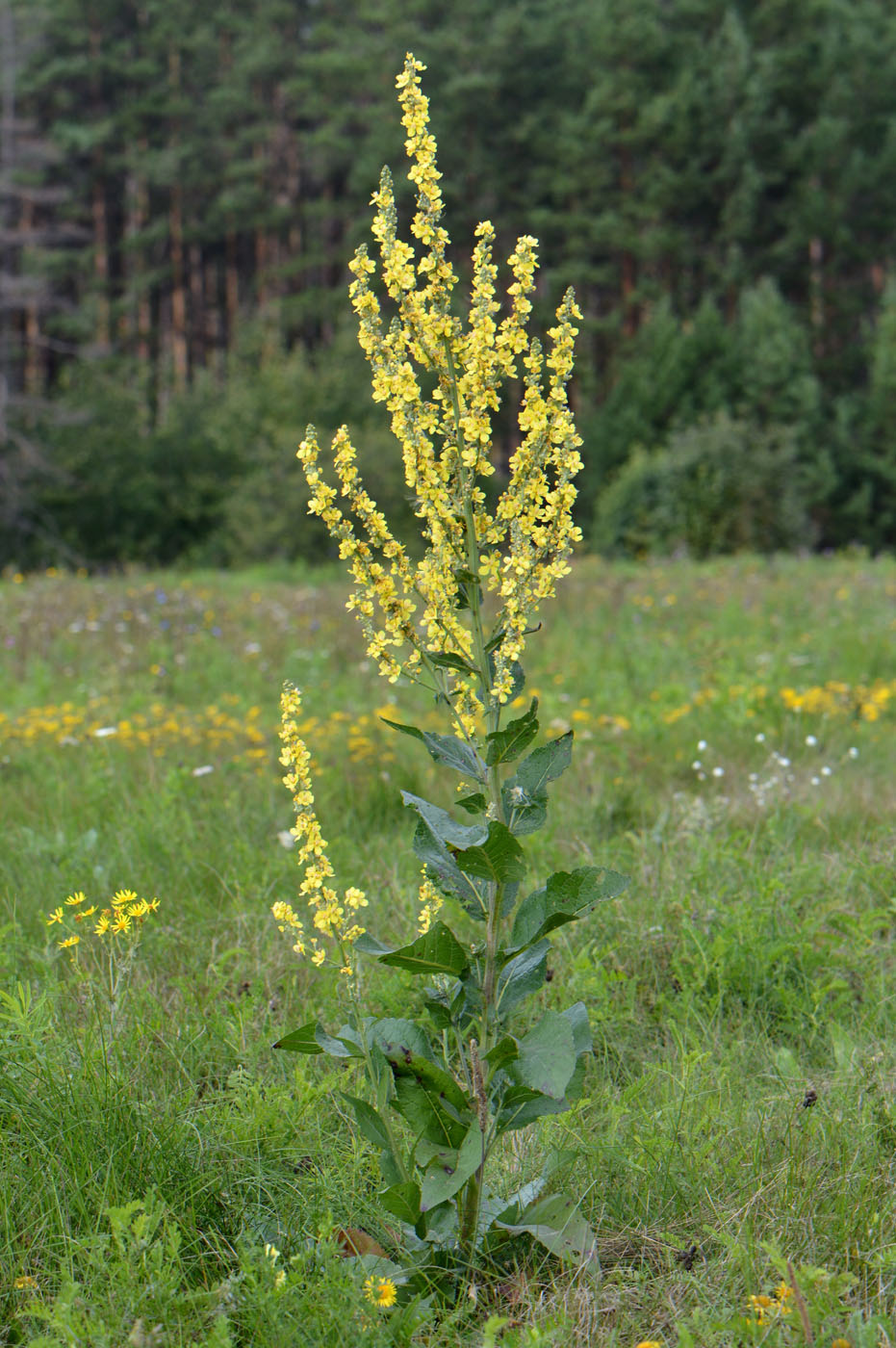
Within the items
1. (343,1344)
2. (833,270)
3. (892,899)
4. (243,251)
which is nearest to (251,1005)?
(343,1344)

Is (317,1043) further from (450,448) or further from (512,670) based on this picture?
(450,448)

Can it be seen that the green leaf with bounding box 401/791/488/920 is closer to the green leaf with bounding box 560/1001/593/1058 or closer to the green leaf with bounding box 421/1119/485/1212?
the green leaf with bounding box 560/1001/593/1058

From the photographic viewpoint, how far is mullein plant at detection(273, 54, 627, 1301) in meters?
1.96

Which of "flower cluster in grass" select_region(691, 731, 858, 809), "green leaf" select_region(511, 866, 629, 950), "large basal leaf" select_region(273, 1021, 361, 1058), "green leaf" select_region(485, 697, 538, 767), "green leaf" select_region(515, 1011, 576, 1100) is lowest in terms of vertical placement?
"flower cluster in grass" select_region(691, 731, 858, 809)

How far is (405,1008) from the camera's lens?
9.58ft

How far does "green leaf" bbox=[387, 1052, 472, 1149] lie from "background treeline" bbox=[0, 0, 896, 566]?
1632 cm

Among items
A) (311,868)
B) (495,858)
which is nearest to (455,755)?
(495,858)

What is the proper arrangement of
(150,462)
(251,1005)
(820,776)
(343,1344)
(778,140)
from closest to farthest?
(343,1344) → (251,1005) → (820,776) → (150,462) → (778,140)

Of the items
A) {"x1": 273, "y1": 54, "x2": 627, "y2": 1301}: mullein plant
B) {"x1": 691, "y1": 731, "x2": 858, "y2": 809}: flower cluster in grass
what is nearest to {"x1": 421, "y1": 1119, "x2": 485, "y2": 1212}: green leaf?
{"x1": 273, "y1": 54, "x2": 627, "y2": 1301}: mullein plant

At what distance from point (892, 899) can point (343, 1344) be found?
208 centimetres

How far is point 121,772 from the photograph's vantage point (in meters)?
4.86

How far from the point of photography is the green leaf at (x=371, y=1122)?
1974mm

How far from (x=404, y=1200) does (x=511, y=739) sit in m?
0.84

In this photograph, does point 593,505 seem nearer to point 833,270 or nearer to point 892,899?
point 833,270
